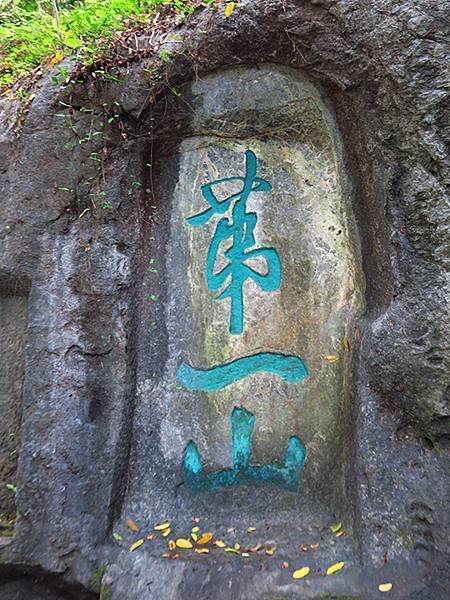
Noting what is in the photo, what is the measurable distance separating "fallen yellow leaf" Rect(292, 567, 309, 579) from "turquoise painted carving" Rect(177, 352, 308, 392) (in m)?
0.99

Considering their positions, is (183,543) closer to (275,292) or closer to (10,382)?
(10,382)

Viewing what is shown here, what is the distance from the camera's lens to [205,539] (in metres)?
2.53

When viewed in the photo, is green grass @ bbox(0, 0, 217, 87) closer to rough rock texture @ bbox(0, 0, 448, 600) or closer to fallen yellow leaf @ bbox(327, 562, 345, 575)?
rough rock texture @ bbox(0, 0, 448, 600)

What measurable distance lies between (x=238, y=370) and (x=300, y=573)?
3.66 ft

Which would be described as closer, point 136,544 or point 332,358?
point 136,544

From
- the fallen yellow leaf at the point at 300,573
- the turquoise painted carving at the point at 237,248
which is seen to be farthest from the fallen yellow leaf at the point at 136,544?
the turquoise painted carving at the point at 237,248

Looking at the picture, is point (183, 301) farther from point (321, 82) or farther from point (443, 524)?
point (443, 524)

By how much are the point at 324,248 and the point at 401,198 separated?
56 centimetres

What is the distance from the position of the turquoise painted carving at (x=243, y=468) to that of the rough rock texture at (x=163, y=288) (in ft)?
0.28

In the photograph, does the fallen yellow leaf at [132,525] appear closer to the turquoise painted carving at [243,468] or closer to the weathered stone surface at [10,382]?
the turquoise painted carving at [243,468]

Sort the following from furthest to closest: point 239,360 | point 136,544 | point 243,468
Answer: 1. point 239,360
2. point 243,468
3. point 136,544

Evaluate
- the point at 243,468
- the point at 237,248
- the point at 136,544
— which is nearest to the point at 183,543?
the point at 136,544

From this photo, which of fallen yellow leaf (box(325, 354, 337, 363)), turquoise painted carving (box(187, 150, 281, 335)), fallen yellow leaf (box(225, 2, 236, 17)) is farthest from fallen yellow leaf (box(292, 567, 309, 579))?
fallen yellow leaf (box(225, 2, 236, 17))

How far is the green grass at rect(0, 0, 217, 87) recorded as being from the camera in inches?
113
